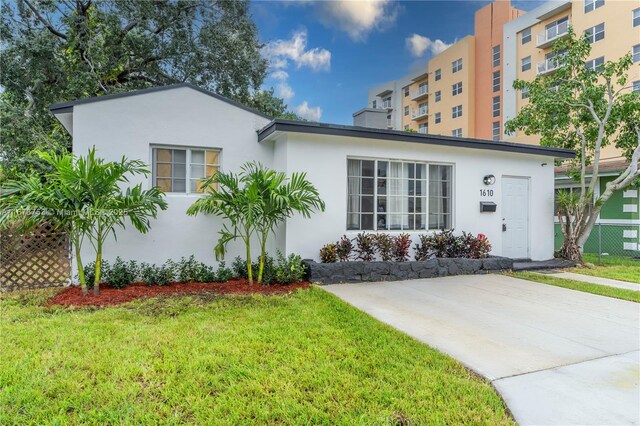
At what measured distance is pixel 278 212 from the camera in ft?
20.9

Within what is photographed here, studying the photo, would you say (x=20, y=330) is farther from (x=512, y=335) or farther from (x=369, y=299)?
(x=512, y=335)

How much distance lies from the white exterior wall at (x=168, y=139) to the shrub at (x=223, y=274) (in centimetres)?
26

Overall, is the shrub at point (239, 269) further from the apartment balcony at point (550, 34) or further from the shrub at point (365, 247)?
the apartment balcony at point (550, 34)

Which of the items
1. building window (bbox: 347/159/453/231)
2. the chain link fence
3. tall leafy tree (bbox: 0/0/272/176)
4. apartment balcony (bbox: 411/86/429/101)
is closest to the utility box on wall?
building window (bbox: 347/159/453/231)

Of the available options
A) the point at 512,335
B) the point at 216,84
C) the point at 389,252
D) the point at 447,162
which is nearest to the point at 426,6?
the point at 447,162

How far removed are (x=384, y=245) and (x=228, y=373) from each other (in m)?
4.70

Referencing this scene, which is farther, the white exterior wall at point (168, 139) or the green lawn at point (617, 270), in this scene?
the green lawn at point (617, 270)

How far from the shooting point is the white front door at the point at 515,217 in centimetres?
882

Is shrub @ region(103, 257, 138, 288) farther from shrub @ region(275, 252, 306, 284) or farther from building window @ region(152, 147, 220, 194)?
shrub @ region(275, 252, 306, 284)

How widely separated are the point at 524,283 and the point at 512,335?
3309mm

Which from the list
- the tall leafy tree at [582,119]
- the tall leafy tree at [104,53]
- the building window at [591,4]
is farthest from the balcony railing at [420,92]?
the tall leafy tree at [582,119]

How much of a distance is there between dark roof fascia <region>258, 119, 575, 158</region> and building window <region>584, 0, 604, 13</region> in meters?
18.7

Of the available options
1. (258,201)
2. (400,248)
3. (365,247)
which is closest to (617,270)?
(400,248)

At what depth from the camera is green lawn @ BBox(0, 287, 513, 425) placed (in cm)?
244
